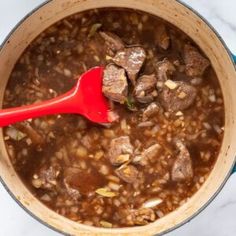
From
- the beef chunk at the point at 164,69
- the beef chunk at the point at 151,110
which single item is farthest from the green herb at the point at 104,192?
the beef chunk at the point at 164,69

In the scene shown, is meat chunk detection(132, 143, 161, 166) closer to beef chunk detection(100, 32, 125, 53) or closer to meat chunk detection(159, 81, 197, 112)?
meat chunk detection(159, 81, 197, 112)

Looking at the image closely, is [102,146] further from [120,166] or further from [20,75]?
[20,75]

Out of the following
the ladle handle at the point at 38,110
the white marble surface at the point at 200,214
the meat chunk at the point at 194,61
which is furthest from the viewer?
the white marble surface at the point at 200,214

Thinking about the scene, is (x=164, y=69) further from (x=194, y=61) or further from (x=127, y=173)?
(x=127, y=173)

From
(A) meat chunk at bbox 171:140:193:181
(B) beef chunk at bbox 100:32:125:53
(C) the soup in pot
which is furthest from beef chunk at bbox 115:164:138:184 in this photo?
(B) beef chunk at bbox 100:32:125:53

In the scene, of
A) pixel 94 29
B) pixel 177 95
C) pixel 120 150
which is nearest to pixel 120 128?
pixel 120 150

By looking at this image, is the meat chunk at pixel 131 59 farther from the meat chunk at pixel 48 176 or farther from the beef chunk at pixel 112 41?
the meat chunk at pixel 48 176
